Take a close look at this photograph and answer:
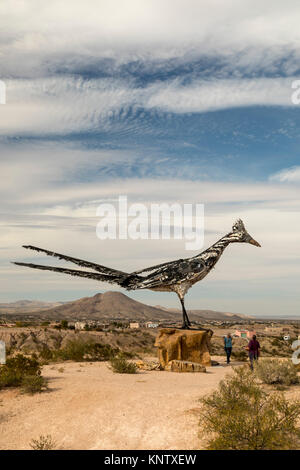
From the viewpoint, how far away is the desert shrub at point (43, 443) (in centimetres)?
780

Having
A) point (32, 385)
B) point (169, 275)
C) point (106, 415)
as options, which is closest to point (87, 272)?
point (169, 275)

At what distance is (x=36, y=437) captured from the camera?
28.2ft

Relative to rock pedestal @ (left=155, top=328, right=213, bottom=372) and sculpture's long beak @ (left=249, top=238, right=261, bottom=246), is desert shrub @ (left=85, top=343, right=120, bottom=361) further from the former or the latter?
sculpture's long beak @ (left=249, top=238, right=261, bottom=246)

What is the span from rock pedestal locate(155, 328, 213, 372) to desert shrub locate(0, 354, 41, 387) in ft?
18.8

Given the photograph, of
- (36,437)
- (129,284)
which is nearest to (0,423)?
(36,437)

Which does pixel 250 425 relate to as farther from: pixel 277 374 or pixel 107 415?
pixel 277 374

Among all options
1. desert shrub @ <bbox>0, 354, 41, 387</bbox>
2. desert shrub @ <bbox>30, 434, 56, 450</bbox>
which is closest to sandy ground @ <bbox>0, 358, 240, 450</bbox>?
desert shrub @ <bbox>30, 434, 56, 450</bbox>

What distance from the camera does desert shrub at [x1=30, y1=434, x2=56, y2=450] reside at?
7805mm

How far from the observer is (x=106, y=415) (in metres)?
9.31

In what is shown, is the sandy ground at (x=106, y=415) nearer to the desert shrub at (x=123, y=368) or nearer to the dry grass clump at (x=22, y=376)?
the dry grass clump at (x=22, y=376)

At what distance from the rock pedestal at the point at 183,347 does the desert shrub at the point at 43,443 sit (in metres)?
8.93

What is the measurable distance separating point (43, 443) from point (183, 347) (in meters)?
9.89

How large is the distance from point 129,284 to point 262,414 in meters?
9.96
